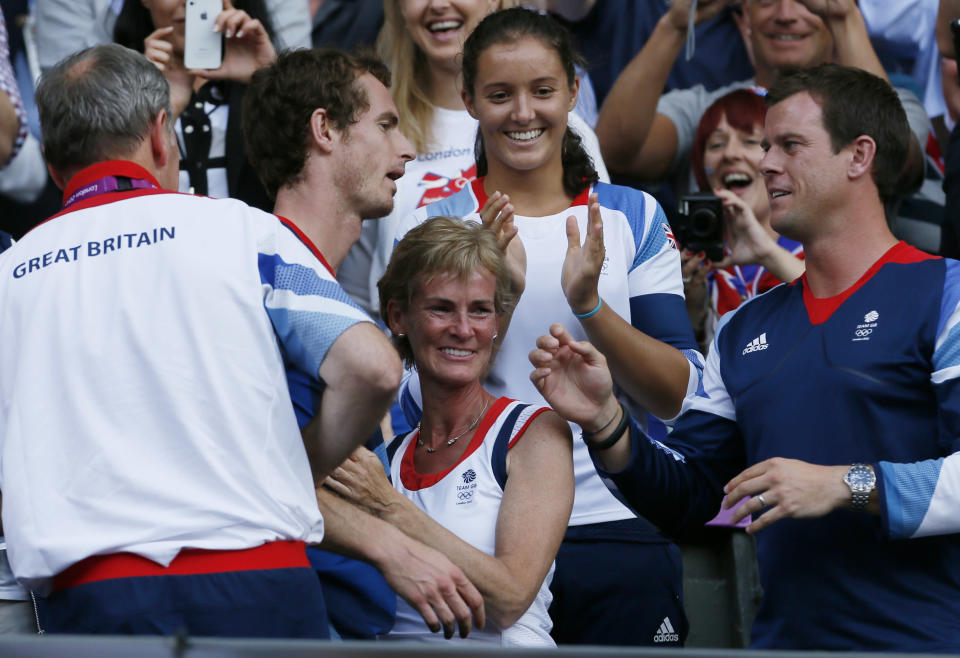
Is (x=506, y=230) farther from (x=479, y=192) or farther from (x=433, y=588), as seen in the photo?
(x=433, y=588)

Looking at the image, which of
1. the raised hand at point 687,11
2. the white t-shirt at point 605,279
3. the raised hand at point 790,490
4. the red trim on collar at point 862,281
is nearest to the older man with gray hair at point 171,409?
the raised hand at point 790,490

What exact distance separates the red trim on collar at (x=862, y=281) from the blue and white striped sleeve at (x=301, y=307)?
47.3 inches

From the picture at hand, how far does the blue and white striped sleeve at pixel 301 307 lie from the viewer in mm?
2381

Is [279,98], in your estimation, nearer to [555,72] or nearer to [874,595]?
[555,72]

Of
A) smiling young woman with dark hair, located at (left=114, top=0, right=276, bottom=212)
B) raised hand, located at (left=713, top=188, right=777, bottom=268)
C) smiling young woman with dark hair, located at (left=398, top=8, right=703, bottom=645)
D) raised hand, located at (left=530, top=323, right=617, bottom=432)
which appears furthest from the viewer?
smiling young woman with dark hair, located at (left=114, top=0, right=276, bottom=212)

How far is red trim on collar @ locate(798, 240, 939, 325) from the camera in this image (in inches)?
119

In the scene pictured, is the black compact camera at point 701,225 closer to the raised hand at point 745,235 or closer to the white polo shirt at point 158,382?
the raised hand at point 745,235

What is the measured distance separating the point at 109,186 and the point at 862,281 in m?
1.74

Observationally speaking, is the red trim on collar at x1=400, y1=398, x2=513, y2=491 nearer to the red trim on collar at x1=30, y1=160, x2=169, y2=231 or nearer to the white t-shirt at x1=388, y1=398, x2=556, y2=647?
the white t-shirt at x1=388, y1=398, x2=556, y2=647

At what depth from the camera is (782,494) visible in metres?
2.61

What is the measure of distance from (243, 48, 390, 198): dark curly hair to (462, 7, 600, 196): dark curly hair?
24.5 inches

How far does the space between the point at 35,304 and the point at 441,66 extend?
233 centimetres

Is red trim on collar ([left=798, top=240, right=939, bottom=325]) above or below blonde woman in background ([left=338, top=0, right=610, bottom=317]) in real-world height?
below

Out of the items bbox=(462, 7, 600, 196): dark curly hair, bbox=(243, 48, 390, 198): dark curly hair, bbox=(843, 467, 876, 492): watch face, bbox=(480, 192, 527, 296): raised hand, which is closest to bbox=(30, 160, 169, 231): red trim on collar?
bbox=(243, 48, 390, 198): dark curly hair
